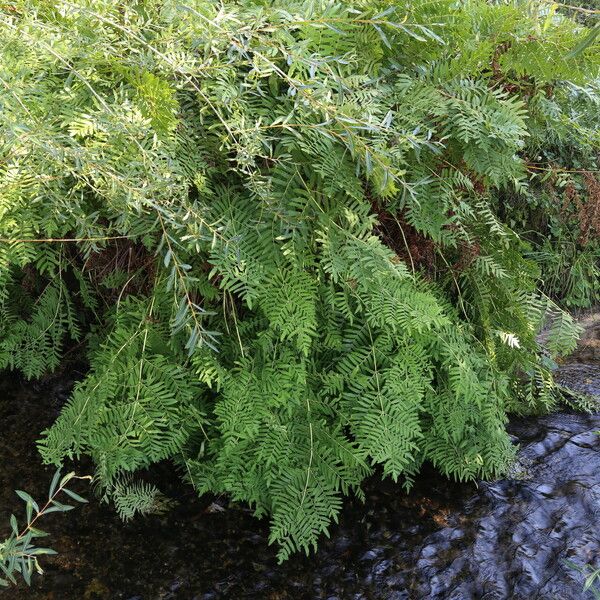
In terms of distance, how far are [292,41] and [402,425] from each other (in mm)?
1357

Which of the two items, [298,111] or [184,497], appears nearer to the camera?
[298,111]

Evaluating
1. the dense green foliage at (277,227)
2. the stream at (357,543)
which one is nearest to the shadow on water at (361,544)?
the stream at (357,543)

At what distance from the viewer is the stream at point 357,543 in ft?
7.38

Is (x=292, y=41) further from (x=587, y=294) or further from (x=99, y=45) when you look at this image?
(x=587, y=294)

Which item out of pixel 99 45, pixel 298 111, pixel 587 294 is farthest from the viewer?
pixel 587 294

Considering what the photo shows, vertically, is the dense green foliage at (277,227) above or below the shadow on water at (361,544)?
above

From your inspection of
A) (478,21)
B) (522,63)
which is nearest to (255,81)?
(478,21)

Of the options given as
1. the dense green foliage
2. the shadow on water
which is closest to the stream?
the shadow on water

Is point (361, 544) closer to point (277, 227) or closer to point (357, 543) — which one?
point (357, 543)

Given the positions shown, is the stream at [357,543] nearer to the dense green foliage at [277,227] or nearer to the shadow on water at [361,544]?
the shadow on water at [361,544]

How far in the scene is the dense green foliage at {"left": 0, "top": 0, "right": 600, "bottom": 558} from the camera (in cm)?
175

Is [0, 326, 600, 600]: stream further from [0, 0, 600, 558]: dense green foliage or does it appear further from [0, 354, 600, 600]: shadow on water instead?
[0, 0, 600, 558]: dense green foliage

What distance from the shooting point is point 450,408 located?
Answer: 8.20 ft

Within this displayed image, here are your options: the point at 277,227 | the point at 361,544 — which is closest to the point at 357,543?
the point at 361,544
